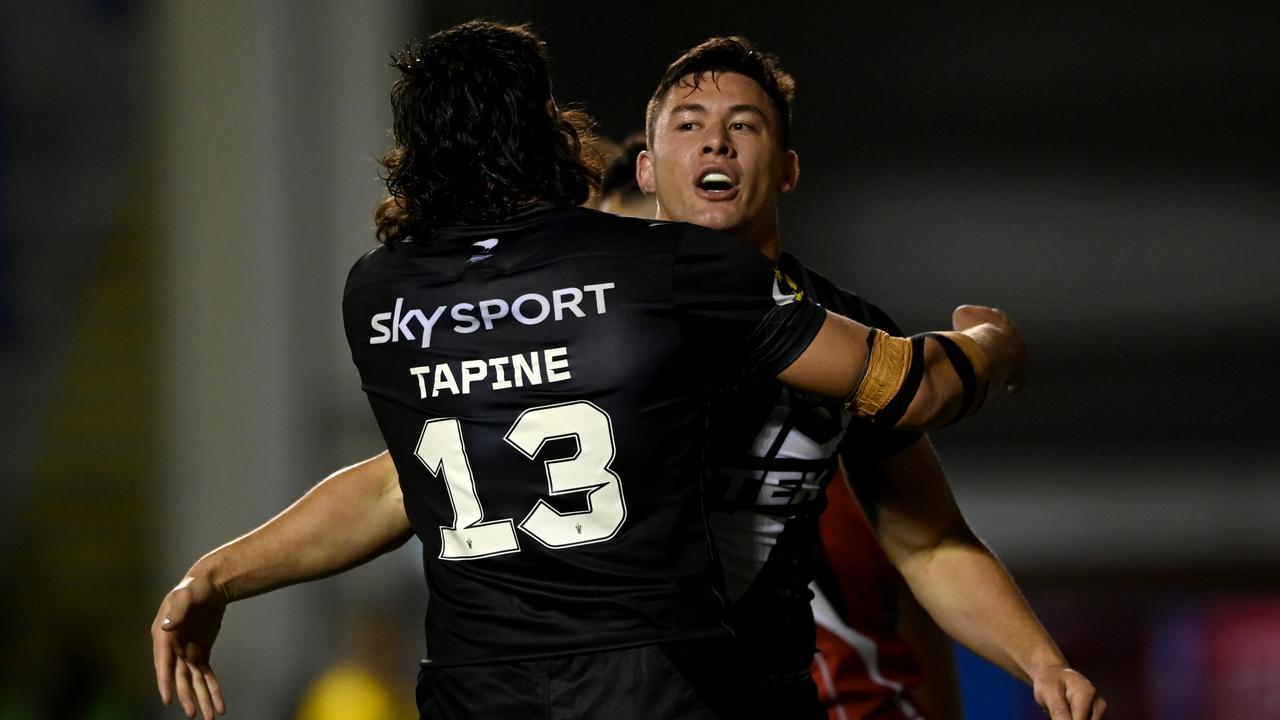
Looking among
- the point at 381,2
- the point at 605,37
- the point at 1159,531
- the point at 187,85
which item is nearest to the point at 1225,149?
the point at 1159,531

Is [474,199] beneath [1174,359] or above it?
above

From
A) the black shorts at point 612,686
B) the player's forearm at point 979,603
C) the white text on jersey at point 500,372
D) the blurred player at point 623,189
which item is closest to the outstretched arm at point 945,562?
the player's forearm at point 979,603

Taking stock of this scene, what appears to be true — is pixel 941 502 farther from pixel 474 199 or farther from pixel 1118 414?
pixel 1118 414

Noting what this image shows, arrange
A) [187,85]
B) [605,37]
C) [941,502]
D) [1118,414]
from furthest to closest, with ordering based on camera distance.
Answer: [1118,414], [605,37], [187,85], [941,502]

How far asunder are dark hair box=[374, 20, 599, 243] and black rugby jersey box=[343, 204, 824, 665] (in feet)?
0.25

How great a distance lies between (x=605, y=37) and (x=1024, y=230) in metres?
3.27

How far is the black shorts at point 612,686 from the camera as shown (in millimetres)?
2086

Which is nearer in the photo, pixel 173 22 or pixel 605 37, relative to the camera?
pixel 173 22

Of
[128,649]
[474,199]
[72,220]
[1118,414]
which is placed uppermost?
[474,199]

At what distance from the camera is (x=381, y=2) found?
887 centimetres

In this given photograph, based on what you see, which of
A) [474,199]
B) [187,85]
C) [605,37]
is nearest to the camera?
[474,199]

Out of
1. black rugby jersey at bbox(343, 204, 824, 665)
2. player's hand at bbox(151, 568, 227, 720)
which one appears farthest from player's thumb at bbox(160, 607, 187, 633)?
black rugby jersey at bbox(343, 204, 824, 665)

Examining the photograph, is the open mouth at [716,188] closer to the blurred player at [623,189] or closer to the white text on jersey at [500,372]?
the white text on jersey at [500,372]

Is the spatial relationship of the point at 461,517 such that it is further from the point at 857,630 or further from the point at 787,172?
the point at 857,630
